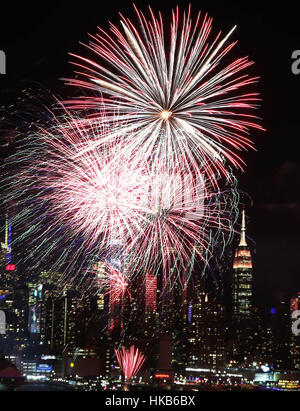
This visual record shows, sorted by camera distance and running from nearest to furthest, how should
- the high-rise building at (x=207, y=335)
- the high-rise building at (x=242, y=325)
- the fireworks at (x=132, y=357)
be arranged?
the fireworks at (x=132, y=357) → the high-rise building at (x=207, y=335) → the high-rise building at (x=242, y=325)

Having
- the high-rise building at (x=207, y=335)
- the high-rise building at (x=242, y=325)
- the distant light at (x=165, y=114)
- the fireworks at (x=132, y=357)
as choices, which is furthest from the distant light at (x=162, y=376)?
the distant light at (x=165, y=114)

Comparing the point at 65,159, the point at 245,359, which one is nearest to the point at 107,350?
the point at 245,359

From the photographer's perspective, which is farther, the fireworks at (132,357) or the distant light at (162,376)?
the fireworks at (132,357)

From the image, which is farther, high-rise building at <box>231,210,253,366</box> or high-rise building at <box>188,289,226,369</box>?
high-rise building at <box>231,210,253,366</box>

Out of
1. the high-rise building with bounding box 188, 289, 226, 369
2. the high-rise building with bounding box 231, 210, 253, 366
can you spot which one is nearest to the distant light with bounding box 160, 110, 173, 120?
the high-rise building with bounding box 188, 289, 226, 369

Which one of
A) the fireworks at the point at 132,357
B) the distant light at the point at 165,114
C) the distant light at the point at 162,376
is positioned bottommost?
the distant light at the point at 162,376

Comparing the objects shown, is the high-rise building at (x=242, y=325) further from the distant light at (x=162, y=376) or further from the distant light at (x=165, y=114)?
the distant light at (x=165, y=114)

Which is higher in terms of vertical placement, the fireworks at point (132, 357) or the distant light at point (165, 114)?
the distant light at point (165, 114)

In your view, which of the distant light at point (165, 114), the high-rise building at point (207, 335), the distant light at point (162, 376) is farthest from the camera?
the high-rise building at point (207, 335)

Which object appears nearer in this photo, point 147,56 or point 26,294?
point 147,56

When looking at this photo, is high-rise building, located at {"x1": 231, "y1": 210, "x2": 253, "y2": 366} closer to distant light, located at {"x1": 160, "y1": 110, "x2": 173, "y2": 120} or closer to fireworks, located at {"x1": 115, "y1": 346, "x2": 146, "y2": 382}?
fireworks, located at {"x1": 115, "y1": 346, "x2": 146, "y2": 382}
